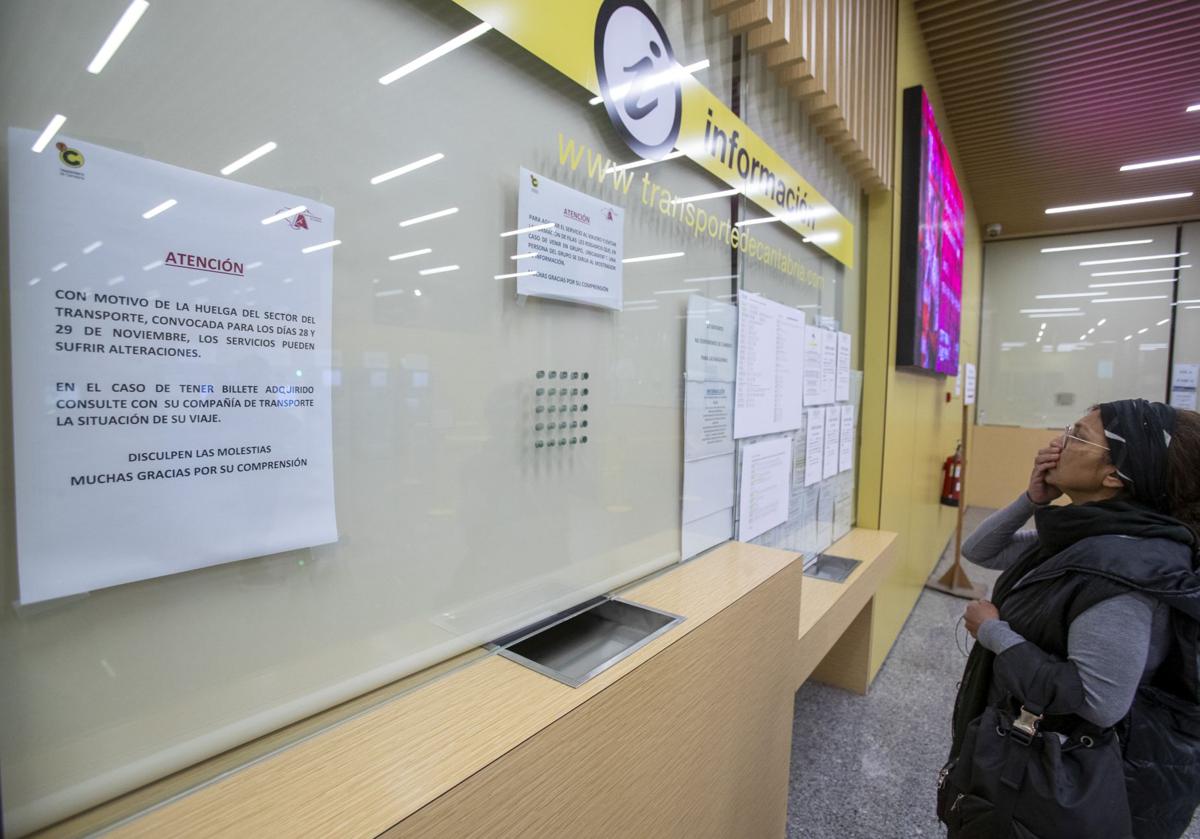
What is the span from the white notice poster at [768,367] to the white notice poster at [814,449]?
162 millimetres

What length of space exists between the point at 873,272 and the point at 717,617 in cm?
260

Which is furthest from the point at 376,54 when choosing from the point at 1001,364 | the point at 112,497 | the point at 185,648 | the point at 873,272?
the point at 1001,364

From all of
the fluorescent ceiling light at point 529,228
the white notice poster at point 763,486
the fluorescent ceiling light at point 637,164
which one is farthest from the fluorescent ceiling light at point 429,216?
the white notice poster at point 763,486

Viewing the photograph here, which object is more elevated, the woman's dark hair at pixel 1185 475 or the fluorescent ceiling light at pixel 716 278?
the fluorescent ceiling light at pixel 716 278

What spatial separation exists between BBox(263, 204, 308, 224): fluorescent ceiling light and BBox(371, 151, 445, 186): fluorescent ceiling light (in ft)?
0.38

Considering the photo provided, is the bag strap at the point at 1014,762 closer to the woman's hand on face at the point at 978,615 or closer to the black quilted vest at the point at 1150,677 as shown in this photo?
the black quilted vest at the point at 1150,677

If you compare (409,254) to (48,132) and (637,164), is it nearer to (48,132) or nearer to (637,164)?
(48,132)

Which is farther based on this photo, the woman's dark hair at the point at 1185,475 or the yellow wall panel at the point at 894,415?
the yellow wall panel at the point at 894,415

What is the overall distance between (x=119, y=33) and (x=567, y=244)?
2.22 feet

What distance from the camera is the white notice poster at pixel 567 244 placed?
3.23 feet

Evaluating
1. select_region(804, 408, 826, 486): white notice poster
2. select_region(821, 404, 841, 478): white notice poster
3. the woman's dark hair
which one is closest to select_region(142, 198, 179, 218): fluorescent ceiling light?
the woman's dark hair

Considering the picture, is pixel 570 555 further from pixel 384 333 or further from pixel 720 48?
pixel 720 48

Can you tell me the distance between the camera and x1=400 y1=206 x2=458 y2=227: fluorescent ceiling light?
0.82m

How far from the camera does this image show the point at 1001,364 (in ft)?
23.8
